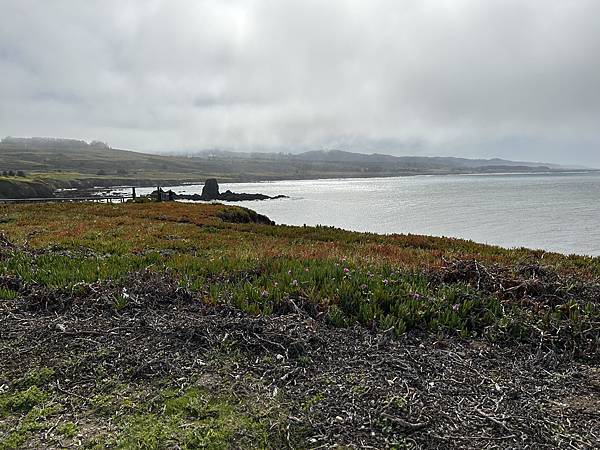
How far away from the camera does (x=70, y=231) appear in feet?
49.0

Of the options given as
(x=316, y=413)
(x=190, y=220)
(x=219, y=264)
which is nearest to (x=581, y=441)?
(x=316, y=413)

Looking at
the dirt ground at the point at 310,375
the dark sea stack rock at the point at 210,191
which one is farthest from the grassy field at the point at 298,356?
Result: the dark sea stack rock at the point at 210,191

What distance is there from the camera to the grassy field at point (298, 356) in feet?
10.7

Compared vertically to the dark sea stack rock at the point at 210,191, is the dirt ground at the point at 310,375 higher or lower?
higher

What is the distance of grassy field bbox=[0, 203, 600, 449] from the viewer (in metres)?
3.28

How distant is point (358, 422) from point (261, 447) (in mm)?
849

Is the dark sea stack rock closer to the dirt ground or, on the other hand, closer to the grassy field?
the grassy field

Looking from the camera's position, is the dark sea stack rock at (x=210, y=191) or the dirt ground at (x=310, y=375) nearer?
the dirt ground at (x=310, y=375)

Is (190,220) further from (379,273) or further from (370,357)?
(370,357)

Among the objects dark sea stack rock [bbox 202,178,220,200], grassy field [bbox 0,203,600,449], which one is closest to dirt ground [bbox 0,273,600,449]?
grassy field [bbox 0,203,600,449]

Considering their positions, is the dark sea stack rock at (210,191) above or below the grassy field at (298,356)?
below

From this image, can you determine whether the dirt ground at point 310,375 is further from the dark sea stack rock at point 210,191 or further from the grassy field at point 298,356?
the dark sea stack rock at point 210,191

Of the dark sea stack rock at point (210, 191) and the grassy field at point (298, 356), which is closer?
the grassy field at point (298, 356)

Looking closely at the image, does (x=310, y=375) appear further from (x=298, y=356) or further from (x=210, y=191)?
(x=210, y=191)
